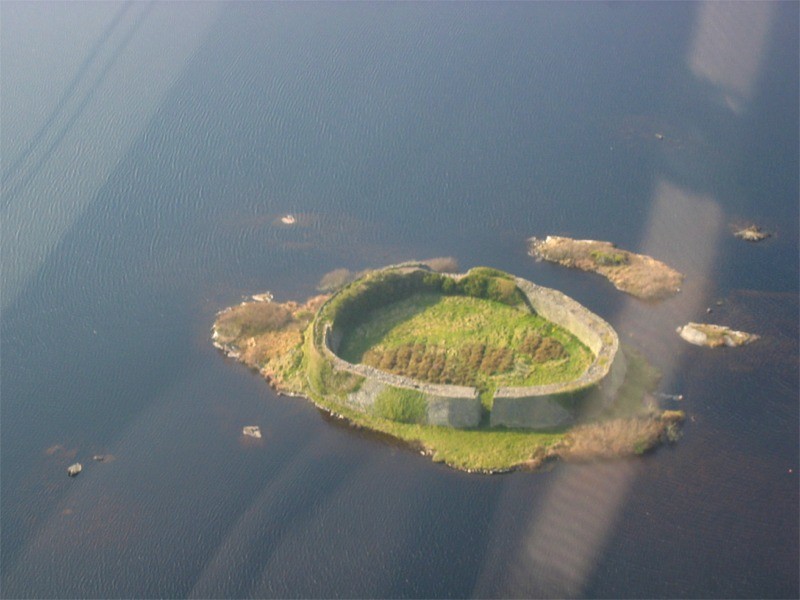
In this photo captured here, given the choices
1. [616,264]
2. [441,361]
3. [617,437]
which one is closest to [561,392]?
[617,437]

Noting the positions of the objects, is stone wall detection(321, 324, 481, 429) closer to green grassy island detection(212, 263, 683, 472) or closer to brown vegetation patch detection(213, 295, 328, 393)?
green grassy island detection(212, 263, 683, 472)

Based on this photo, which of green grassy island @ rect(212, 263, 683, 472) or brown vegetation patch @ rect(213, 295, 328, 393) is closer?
green grassy island @ rect(212, 263, 683, 472)

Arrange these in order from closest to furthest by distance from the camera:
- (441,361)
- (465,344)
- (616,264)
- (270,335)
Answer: (441,361) → (465,344) → (270,335) → (616,264)

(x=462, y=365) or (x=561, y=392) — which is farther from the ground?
(x=561, y=392)

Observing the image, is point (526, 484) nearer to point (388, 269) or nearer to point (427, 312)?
point (427, 312)

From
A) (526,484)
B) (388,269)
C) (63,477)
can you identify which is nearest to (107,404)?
(63,477)

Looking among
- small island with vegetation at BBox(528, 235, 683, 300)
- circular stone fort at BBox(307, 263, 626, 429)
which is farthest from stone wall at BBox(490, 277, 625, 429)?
small island with vegetation at BBox(528, 235, 683, 300)

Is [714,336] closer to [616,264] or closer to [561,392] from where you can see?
[616,264]
